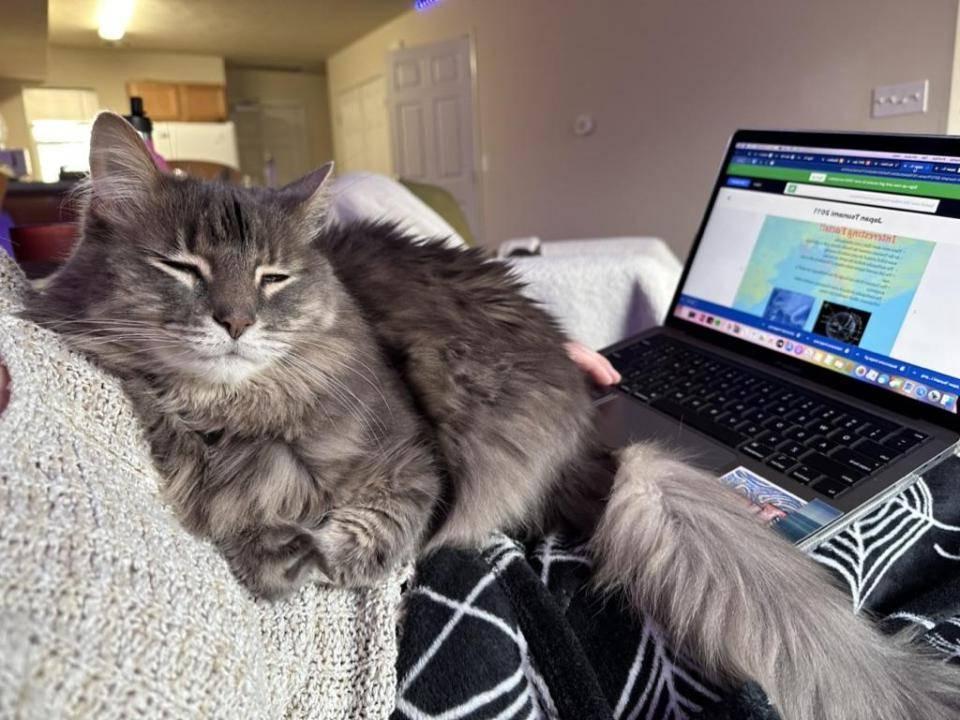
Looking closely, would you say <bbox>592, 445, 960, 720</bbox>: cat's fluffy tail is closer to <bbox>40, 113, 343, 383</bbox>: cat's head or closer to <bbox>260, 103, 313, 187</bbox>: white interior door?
<bbox>40, 113, 343, 383</bbox>: cat's head

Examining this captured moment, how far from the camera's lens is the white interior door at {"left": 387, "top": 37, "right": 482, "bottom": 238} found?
5879mm

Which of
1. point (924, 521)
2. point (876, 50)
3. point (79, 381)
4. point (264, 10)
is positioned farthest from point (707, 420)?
point (264, 10)

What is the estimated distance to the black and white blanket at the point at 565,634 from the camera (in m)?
0.60

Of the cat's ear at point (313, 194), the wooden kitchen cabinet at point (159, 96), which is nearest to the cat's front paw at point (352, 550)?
the cat's ear at point (313, 194)

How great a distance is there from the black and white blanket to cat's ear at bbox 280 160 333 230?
481 millimetres

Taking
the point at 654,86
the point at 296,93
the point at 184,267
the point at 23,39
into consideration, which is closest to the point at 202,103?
A: the point at 296,93

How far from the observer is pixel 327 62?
9.01 metres

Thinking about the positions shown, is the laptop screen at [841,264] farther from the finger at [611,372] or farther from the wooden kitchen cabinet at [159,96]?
the wooden kitchen cabinet at [159,96]

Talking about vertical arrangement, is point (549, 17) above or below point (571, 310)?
above

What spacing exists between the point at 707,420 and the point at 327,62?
9.44 metres

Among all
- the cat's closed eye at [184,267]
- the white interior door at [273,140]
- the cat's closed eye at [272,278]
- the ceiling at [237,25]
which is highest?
the ceiling at [237,25]

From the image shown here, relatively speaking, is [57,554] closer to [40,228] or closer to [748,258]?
[40,228]

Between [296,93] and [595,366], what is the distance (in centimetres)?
996

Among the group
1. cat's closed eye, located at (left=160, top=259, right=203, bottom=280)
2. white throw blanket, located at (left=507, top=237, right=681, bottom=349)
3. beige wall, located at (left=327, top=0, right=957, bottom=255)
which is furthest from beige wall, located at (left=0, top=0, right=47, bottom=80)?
cat's closed eye, located at (left=160, top=259, right=203, bottom=280)
